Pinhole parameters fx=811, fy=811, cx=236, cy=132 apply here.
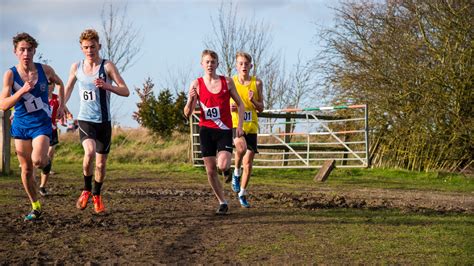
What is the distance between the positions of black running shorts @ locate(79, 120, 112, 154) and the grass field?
2.86ft

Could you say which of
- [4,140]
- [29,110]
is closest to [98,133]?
[29,110]

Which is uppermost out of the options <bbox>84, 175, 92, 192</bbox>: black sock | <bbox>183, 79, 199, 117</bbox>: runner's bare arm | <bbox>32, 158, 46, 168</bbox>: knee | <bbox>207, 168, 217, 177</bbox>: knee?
A: <bbox>183, 79, 199, 117</bbox>: runner's bare arm

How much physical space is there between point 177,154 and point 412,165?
26.2ft

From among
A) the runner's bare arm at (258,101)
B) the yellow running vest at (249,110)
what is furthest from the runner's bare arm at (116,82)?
the yellow running vest at (249,110)

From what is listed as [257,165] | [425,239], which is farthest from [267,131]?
[425,239]

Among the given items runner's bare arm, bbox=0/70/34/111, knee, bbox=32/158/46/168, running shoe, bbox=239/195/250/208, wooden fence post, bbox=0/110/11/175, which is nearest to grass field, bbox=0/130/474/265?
running shoe, bbox=239/195/250/208

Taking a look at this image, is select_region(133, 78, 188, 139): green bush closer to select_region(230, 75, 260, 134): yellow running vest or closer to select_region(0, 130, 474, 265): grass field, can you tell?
select_region(0, 130, 474, 265): grass field

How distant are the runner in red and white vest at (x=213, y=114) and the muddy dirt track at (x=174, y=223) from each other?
701 millimetres

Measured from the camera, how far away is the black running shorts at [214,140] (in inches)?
409

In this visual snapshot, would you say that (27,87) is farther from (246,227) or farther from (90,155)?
(246,227)

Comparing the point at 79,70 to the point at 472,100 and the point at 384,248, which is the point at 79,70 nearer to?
the point at 384,248

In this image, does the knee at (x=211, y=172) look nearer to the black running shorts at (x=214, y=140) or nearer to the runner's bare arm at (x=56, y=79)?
the black running shorts at (x=214, y=140)

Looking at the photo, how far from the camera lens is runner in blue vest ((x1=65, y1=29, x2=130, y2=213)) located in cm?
1004

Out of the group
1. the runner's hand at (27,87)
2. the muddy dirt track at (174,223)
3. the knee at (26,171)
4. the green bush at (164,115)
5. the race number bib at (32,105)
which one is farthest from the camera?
the green bush at (164,115)
